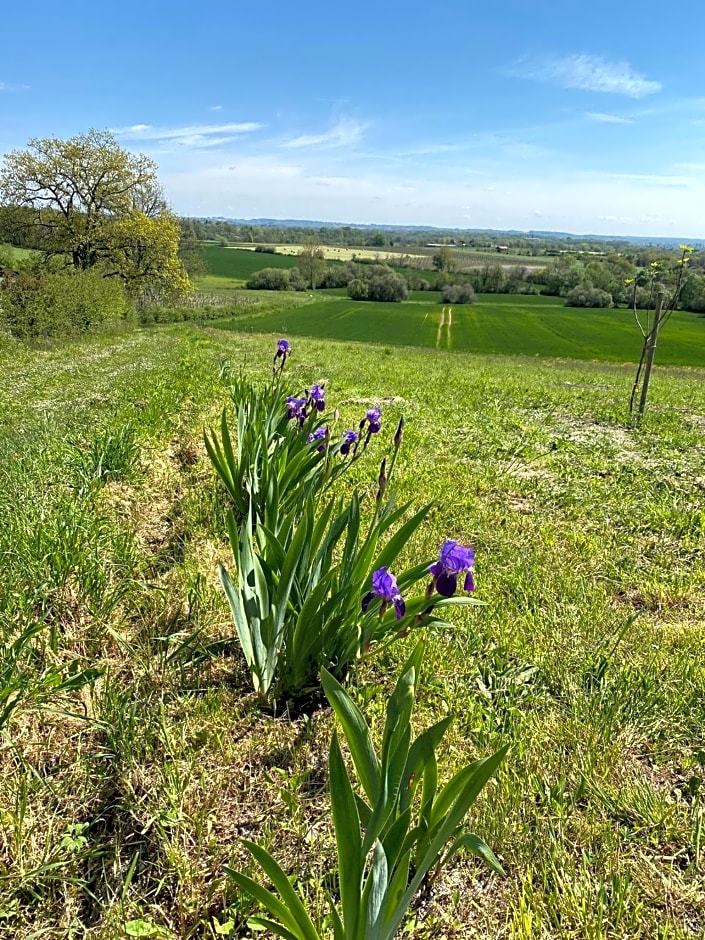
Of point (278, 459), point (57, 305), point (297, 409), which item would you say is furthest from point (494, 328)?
point (278, 459)

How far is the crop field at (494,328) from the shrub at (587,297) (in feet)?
12.1

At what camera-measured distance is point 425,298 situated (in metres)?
75.8

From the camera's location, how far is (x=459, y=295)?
237 ft

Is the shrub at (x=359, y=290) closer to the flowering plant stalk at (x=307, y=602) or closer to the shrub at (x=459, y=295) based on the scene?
the shrub at (x=459, y=295)

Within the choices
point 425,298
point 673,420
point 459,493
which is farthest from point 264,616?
point 425,298

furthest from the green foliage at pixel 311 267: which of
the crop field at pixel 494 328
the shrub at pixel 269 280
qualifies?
the crop field at pixel 494 328

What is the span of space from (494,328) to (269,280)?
35.3 metres

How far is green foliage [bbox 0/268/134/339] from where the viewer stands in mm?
24047

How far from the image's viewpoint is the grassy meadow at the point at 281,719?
146cm

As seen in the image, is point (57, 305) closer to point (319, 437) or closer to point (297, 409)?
point (297, 409)

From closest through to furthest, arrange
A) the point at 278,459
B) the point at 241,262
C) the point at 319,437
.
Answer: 1. the point at 278,459
2. the point at 319,437
3. the point at 241,262

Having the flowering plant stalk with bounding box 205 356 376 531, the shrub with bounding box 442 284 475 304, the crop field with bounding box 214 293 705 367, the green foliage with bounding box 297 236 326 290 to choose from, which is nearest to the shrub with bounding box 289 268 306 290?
the green foliage with bounding box 297 236 326 290

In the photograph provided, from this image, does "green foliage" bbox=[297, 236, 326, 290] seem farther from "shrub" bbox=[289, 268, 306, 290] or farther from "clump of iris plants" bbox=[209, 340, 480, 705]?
"clump of iris plants" bbox=[209, 340, 480, 705]

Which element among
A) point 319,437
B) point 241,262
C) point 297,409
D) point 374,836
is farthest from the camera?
point 241,262
